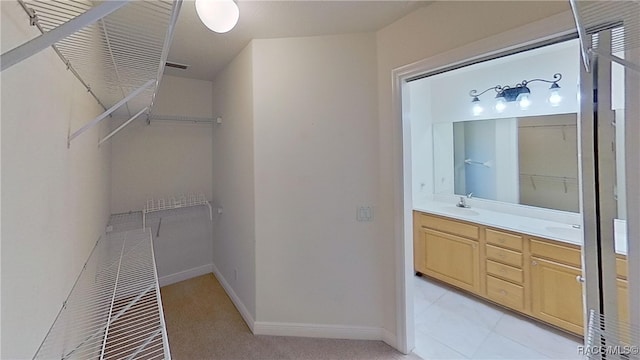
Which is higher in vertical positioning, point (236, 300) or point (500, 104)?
point (500, 104)

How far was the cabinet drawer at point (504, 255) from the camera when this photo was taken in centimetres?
238

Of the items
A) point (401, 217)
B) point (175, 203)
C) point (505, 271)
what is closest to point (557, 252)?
point (505, 271)

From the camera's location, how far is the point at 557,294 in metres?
2.15

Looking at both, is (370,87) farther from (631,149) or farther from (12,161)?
(12,161)

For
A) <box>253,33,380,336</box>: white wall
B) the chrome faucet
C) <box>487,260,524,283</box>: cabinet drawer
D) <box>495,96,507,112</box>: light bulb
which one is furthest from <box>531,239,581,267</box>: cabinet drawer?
A: <box>495,96,507,112</box>: light bulb

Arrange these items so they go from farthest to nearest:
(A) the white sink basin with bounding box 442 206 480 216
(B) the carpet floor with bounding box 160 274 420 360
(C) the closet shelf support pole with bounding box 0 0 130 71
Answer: (A) the white sink basin with bounding box 442 206 480 216, (B) the carpet floor with bounding box 160 274 420 360, (C) the closet shelf support pole with bounding box 0 0 130 71

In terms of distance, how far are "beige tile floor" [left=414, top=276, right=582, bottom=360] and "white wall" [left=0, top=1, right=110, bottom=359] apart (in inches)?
85.5

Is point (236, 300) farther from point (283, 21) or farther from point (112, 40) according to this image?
point (283, 21)

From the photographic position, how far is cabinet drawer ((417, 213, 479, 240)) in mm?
2701

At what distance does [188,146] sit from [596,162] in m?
3.40

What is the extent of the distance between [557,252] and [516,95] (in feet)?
5.15

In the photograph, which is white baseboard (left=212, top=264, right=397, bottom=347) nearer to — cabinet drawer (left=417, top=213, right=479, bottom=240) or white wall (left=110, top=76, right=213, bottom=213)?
cabinet drawer (left=417, top=213, right=479, bottom=240)

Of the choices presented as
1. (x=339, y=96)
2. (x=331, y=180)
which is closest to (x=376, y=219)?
(x=331, y=180)

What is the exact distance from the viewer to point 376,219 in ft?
6.86
